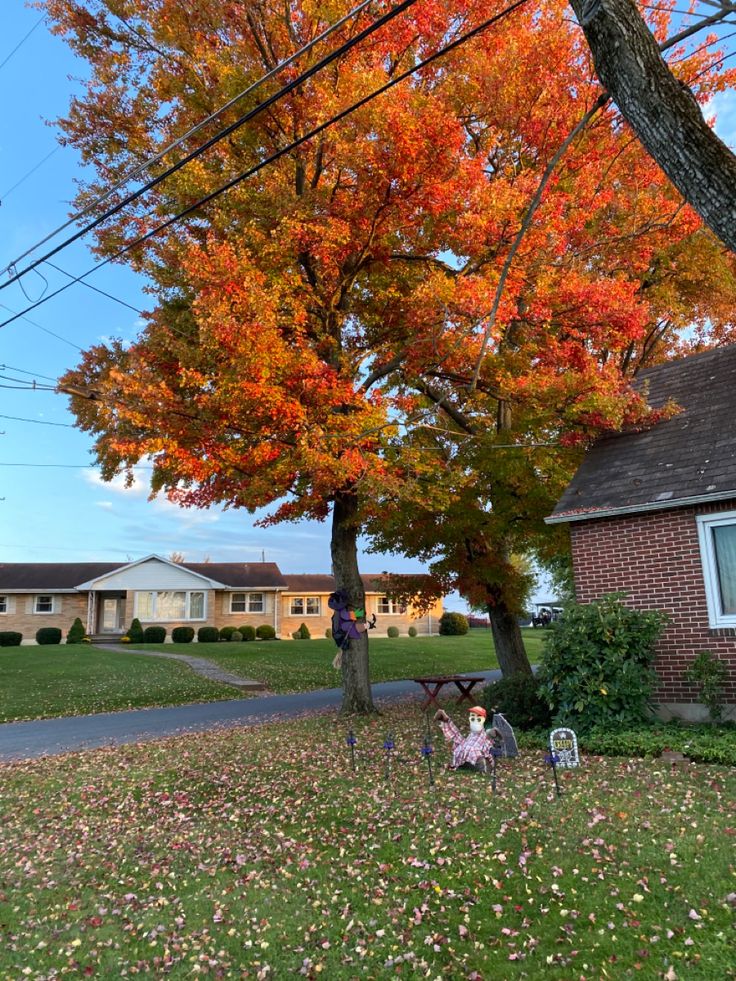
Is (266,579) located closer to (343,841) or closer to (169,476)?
(169,476)

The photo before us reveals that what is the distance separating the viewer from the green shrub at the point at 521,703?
10141 millimetres

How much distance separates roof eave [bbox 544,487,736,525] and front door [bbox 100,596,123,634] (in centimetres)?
3613

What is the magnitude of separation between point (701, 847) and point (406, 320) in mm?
9775

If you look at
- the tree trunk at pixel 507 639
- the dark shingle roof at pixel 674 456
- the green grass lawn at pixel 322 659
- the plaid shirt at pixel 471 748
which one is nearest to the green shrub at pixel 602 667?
the dark shingle roof at pixel 674 456

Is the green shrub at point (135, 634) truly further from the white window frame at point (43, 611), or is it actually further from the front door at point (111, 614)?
the white window frame at point (43, 611)

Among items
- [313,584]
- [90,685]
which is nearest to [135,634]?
[313,584]

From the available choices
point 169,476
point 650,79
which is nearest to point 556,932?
Answer: point 650,79

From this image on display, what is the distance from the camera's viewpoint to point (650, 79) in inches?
170

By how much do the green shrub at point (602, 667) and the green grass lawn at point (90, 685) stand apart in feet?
37.4

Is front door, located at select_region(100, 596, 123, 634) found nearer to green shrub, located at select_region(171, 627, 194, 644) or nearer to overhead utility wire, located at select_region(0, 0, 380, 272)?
green shrub, located at select_region(171, 627, 194, 644)

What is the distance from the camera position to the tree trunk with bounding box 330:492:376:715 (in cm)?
1299

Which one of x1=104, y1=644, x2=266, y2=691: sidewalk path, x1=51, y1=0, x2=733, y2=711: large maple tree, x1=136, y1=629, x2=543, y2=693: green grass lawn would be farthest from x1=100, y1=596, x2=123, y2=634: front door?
x1=51, y1=0, x2=733, y2=711: large maple tree

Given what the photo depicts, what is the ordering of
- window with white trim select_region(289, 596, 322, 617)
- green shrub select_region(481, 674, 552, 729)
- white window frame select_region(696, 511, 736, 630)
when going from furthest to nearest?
window with white trim select_region(289, 596, 322, 617), green shrub select_region(481, 674, 552, 729), white window frame select_region(696, 511, 736, 630)

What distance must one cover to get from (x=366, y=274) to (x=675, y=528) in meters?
7.54
